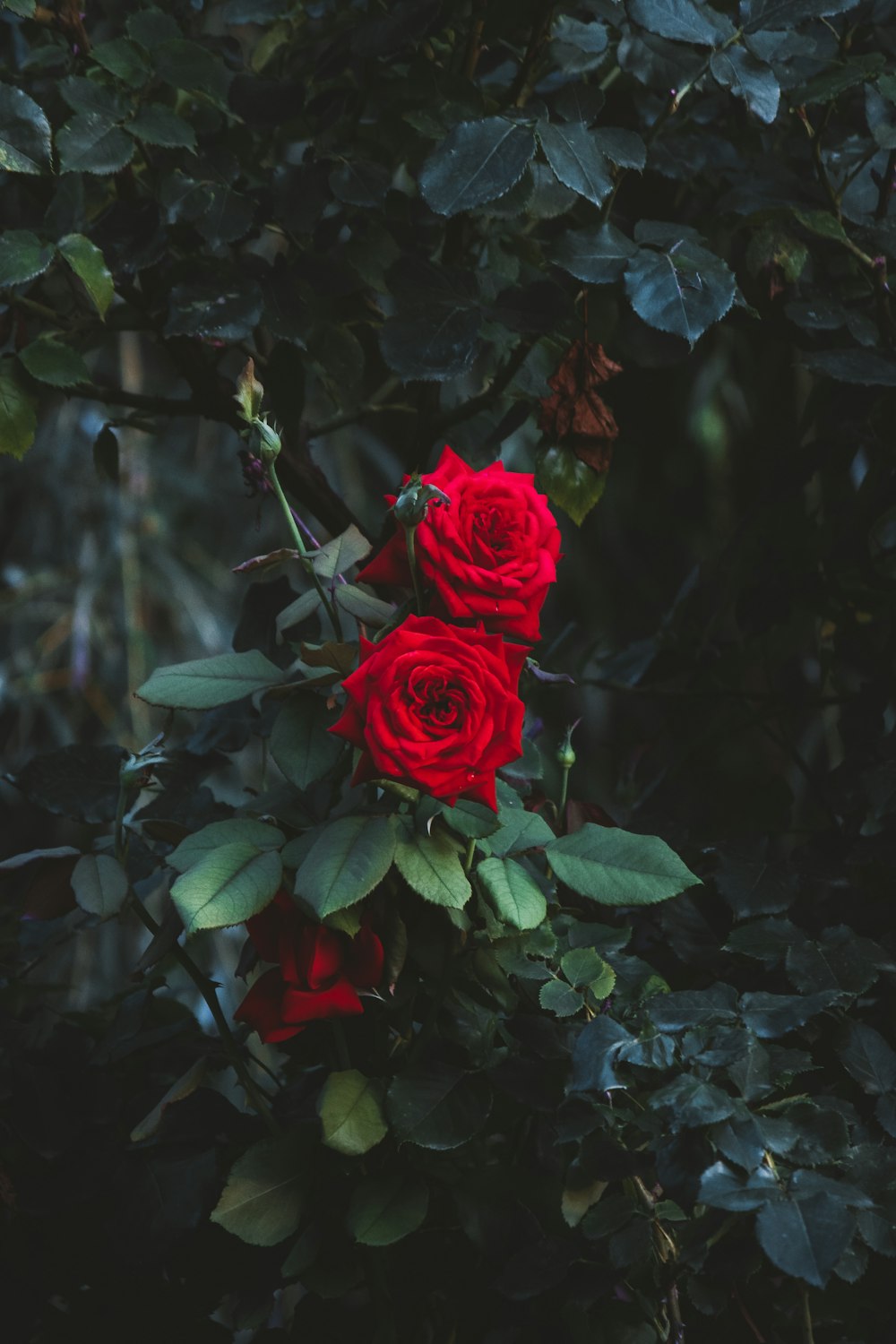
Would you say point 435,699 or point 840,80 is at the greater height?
point 840,80

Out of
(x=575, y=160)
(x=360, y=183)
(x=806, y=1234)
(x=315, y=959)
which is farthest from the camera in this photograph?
(x=360, y=183)

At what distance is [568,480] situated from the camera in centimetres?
73

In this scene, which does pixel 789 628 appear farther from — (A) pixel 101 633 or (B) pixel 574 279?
(A) pixel 101 633

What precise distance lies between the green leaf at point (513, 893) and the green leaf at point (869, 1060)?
165 mm

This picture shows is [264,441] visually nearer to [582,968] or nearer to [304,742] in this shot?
[304,742]

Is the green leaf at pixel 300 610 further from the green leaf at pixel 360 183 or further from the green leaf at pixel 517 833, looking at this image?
the green leaf at pixel 360 183

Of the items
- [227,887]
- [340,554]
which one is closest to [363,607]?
[340,554]

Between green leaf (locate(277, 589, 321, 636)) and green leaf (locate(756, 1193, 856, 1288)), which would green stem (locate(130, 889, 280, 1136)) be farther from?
green leaf (locate(756, 1193, 856, 1288))

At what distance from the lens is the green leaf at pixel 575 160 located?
640mm

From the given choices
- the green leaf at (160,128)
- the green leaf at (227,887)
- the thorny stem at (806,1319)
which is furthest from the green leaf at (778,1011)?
the green leaf at (160,128)

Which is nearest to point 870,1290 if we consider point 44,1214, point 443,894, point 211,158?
point 443,894

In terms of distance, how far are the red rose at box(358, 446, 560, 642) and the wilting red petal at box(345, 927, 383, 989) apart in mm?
148

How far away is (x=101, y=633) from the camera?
5.41 feet

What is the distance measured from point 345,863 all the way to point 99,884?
0.48ft
